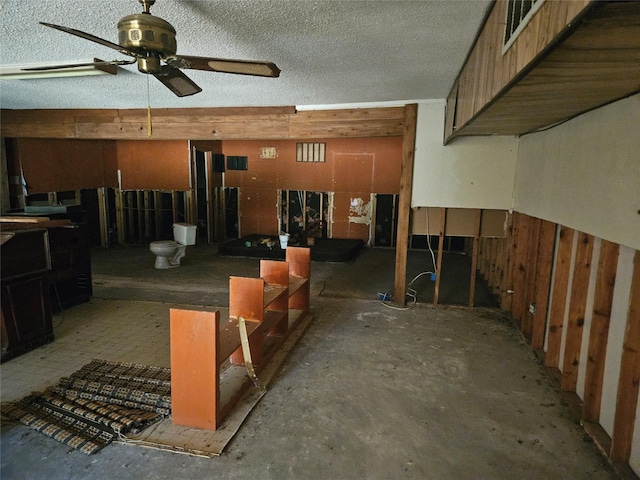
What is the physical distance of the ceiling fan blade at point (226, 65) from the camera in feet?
6.66

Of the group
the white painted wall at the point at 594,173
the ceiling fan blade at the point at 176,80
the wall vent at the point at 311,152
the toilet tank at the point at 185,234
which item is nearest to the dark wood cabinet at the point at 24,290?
the ceiling fan blade at the point at 176,80

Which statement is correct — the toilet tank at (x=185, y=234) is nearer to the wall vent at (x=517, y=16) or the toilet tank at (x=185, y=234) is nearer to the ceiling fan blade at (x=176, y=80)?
the ceiling fan blade at (x=176, y=80)

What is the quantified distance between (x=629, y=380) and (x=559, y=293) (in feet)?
3.60

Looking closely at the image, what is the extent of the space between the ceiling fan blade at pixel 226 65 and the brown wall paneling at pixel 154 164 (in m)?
5.93

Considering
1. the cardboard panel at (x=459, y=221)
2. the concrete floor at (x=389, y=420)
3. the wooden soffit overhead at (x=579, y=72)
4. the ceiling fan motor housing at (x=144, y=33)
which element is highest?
Answer: the ceiling fan motor housing at (x=144, y=33)

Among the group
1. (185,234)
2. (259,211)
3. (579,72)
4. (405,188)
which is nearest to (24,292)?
(185,234)

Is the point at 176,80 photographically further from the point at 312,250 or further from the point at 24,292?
the point at 312,250

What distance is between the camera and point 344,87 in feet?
12.2

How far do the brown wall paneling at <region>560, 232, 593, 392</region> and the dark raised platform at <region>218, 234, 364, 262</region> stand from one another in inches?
166

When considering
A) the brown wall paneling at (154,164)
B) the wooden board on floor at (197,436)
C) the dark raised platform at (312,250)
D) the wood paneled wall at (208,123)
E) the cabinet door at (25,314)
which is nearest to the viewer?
the wooden board on floor at (197,436)

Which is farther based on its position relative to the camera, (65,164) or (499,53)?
(65,164)

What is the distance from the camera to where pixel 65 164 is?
22.1 ft

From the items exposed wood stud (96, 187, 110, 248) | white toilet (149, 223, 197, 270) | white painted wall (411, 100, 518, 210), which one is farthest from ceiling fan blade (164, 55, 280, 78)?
exposed wood stud (96, 187, 110, 248)

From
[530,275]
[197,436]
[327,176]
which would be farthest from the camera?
[327,176]
